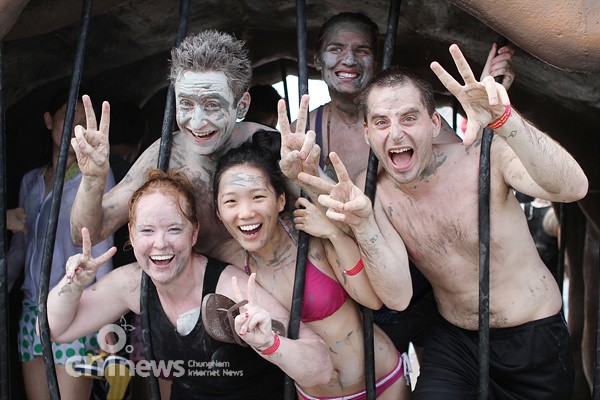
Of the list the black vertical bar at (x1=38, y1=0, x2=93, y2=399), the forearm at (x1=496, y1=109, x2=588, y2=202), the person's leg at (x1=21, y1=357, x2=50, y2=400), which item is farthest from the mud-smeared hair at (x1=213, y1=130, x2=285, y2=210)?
the person's leg at (x1=21, y1=357, x2=50, y2=400)

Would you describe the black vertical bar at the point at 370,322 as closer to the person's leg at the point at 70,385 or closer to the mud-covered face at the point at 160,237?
the mud-covered face at the point at 160,237

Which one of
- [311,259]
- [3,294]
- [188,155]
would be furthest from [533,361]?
[3,294]

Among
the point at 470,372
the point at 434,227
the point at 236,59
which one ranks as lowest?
the point at 470,372

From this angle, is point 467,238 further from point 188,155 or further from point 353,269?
point 188,155

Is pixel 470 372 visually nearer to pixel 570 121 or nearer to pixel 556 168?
pixel 556 168

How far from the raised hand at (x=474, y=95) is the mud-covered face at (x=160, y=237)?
81 cm

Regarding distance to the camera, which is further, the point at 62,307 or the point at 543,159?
the point at 62,307

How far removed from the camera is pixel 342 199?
218 centimetres

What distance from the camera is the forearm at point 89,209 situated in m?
2.37

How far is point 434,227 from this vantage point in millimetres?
2332

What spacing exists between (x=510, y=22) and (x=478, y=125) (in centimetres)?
35

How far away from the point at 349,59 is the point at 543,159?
902 mm

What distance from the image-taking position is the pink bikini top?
7.72ft

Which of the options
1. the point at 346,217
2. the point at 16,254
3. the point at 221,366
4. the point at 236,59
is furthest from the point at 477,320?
the point at 16,254
